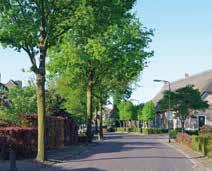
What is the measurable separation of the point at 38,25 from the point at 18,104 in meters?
21.4

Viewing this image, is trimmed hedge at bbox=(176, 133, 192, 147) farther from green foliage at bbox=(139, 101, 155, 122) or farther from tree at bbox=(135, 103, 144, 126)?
tree at bbox=(135, 103, 144, 126)

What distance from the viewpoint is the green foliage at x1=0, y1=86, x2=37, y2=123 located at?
48.2 metres

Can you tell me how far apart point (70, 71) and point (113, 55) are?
4.58m

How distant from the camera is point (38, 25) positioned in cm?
3378

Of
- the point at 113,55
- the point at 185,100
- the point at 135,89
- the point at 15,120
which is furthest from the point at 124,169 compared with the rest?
the point at 135,89

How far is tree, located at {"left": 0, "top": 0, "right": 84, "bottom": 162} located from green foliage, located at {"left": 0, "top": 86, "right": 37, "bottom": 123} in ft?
38.0

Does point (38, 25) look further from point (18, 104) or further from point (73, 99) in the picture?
point (73, 99)

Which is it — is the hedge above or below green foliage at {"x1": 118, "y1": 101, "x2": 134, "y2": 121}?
below

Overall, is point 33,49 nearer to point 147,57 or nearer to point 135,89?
point 147,57

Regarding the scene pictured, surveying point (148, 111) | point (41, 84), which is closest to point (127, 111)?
point (148, 111)

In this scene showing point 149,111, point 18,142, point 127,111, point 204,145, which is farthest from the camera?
point 127,111

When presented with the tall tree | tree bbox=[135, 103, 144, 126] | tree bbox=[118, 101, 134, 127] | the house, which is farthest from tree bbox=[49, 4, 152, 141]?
tree bbox=[118, 101, 134, 127]

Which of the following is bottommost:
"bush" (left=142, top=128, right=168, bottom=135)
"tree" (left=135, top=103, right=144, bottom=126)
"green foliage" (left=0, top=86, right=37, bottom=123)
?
"bush" (left=142, top=128, right=168, bottom=135)

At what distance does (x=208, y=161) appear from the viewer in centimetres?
3478
